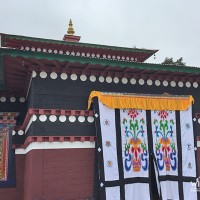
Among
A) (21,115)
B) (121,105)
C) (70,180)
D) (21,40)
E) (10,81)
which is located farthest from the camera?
(21,40)

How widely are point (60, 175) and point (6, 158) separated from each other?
2491mm

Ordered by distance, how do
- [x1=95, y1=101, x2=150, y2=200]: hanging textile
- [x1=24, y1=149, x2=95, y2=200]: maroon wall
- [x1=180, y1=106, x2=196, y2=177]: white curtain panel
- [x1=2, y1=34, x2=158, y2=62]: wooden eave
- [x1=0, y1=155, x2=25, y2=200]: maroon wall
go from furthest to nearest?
[x1=2, y1=34, x2=158, y2=62]: wooden eave → [x1=0, y1=155, x2=25, y2=200]: maroon wall → [x1=180, y1=106, x2=196, y2=177]: white curtain panel → [x1=95, y1=101, x2=150, y2=200]: hanging textile → [x1=24, y1=149, x2=95, y2=200]: maroon wall

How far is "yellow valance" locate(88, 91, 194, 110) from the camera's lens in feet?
26.6

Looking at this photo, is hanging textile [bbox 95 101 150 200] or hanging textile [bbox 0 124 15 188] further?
hanging textile [bbox 0 124 15 188]

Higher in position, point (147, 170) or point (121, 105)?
point (121, 105)

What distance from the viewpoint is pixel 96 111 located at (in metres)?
7.97

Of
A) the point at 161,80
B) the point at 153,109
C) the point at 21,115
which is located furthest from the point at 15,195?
the point at 161,80

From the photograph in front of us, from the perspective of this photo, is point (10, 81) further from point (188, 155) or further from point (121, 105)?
point (188, 155)

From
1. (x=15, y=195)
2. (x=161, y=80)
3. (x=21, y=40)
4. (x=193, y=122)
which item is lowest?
(x=15, y=195)

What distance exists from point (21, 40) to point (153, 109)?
549cm

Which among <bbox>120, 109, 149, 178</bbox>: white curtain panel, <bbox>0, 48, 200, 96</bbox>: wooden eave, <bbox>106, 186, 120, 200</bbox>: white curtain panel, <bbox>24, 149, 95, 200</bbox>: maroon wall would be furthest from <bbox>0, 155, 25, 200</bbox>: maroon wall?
<bbox>120, 109, 149, 178</bbox>: white curtain panel

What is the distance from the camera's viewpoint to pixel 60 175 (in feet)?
25.0

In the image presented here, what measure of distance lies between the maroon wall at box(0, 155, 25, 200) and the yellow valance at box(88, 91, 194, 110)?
3.06 metres

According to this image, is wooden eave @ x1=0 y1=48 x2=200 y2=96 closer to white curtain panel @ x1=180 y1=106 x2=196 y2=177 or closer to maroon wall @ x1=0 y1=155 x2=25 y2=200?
white curtain panel @ x1=180 y1=106 x2=196 y2=177
